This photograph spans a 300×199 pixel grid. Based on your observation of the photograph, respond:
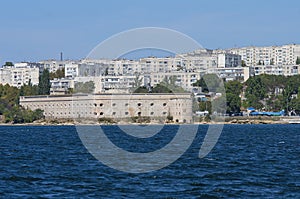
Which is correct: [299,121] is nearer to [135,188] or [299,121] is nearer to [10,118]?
[10,118]

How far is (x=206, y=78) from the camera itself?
168 meters

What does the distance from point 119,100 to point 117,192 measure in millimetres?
103876

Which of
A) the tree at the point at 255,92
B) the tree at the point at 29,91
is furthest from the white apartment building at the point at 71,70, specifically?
the tree at the point at 255,92

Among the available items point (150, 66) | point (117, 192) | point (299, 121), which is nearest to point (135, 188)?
point (117, 192)

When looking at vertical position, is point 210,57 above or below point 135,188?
above

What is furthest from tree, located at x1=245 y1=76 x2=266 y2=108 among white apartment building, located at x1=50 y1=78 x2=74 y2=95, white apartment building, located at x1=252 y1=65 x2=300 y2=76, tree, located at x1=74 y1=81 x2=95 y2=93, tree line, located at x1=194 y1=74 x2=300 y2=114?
white apartment building, located at x1=50 y1=78 x2=74 y2=95

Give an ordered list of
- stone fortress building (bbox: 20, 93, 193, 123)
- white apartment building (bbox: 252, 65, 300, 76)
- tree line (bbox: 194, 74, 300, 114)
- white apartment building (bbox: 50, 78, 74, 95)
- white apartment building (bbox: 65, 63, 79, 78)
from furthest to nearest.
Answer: white apartment building (bbox: 65, 63, 79, 78), white apartment building (bbox: 252, 65, 300, 76), white apartment building (bbox: 50, 78, 74, 95), tree line (bbox: 194, 74, 300, 114), stone fortress building (bbox: 20, 93, 193, 123)

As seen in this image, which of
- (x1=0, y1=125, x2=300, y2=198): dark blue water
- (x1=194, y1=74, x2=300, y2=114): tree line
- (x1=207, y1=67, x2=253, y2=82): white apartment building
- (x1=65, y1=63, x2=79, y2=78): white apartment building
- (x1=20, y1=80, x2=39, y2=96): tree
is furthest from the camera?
(x1=65, y1=63, x2=79, y2=78): white apartment building

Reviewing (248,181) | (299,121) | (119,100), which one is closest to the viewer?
(248,181)

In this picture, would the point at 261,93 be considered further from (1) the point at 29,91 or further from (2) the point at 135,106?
(1) the point at 29,91

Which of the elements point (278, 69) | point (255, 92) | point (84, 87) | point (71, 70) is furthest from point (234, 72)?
point (84, 87)

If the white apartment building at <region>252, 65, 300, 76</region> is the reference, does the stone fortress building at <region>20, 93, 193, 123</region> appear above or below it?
below

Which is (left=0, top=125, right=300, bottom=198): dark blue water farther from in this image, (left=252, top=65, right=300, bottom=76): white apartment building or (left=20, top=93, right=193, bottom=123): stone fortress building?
(left=252, top=65, right=300, bottom=76): white apartment building

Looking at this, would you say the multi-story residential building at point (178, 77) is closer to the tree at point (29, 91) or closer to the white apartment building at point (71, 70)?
the tree at point (29, 91)
